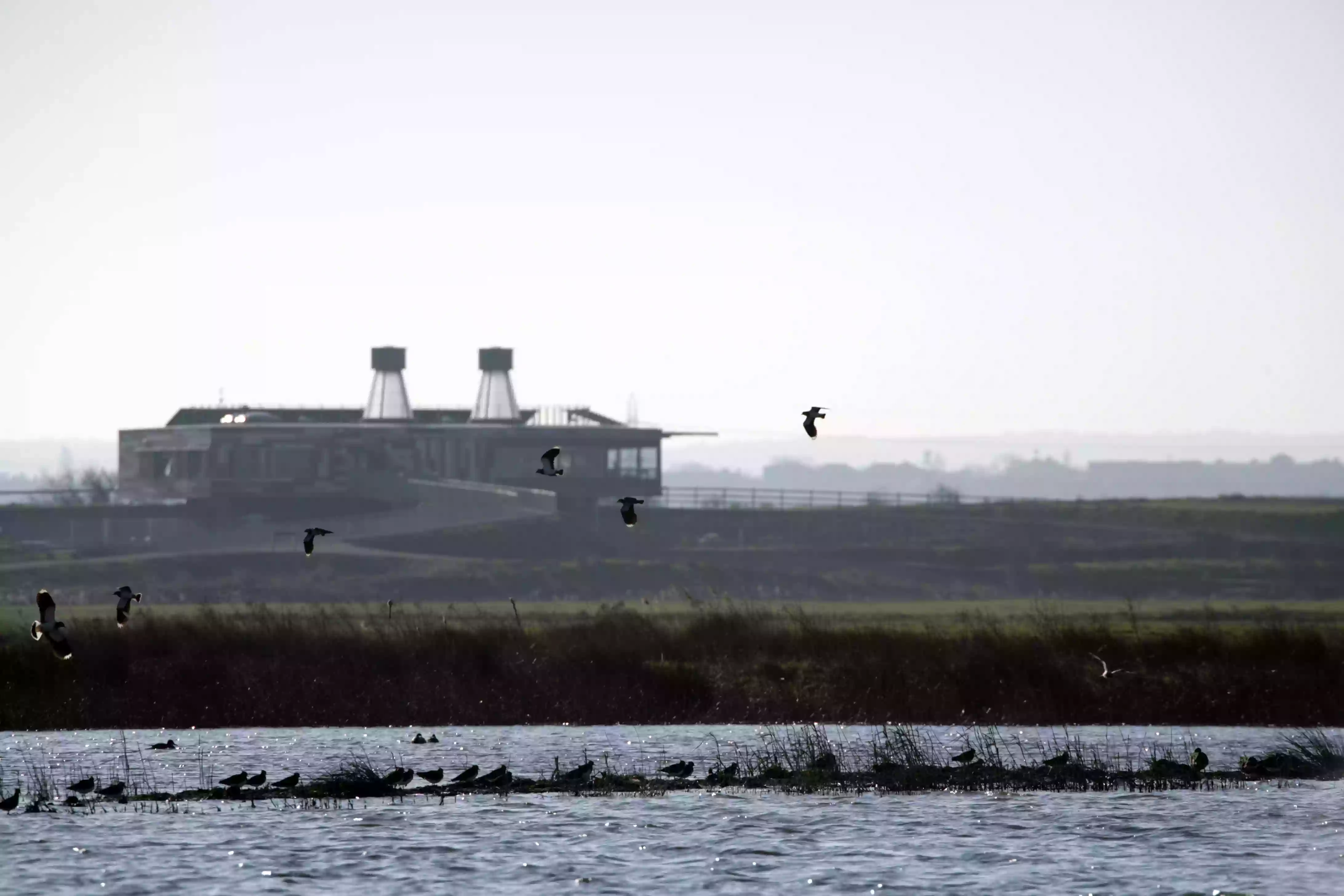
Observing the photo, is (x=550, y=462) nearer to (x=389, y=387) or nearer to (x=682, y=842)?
(x=682, y=842)

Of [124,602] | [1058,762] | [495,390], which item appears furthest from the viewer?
[495,390]

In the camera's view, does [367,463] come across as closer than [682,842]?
No

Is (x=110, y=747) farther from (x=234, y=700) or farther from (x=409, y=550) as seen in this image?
(x=409, y=550)

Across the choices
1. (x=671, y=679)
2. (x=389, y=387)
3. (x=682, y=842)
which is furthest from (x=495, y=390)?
(x=682, y=842)

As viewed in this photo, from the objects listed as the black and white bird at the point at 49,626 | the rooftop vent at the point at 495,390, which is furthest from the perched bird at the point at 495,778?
the rooftop vent at the point at 495,390

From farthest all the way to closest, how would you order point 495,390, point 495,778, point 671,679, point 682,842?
point 495,390
point 671,679
point 495,778
point 682,842

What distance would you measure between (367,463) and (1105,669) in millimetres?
79803

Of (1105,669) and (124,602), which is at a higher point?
(124,602)

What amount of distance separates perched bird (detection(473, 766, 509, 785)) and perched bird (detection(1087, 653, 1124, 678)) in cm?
1253

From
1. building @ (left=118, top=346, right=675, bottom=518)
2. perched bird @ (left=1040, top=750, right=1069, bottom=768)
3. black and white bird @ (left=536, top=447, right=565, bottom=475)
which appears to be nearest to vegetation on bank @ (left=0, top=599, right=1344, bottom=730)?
perched bird @ (left=1040, top=750, right=1069, bottom=768)

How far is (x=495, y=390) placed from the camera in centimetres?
13125

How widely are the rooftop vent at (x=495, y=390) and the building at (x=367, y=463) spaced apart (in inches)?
70.2

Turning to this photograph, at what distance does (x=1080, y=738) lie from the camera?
3722cm

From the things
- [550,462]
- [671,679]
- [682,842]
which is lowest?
[682,842]
